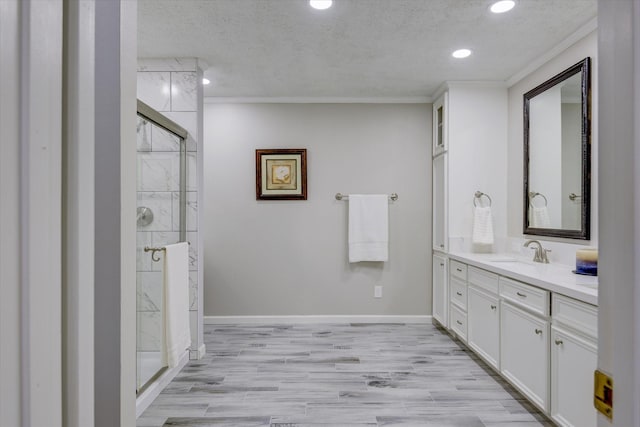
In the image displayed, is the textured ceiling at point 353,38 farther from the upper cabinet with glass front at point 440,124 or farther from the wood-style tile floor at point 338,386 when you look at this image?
the wood-style tile floor at point 338,386

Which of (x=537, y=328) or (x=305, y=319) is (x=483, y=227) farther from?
(x=305, y=319)

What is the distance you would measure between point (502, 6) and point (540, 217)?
1632 millimetres

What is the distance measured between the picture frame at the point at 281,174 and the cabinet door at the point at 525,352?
2299 mm

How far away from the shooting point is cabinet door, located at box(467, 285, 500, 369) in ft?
8.68

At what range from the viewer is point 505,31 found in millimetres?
2584

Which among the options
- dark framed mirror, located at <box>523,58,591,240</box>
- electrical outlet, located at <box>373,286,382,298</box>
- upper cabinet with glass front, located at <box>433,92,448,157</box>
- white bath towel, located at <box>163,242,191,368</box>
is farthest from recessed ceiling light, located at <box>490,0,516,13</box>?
electrical outlet, located at <box>373,286,382,298</box>

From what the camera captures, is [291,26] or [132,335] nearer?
[132,335]

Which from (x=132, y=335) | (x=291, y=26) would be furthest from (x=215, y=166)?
(x=132, y=335)

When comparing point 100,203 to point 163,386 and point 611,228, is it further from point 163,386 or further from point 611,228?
point 163,386

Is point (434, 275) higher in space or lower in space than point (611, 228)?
lower

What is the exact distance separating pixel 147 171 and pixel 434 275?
296 cm

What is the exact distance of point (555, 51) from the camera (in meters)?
2.80

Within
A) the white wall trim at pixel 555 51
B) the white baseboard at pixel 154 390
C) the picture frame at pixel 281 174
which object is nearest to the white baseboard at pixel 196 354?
the white baseboard at pixel 154 390

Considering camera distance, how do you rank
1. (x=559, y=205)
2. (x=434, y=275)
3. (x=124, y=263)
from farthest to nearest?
1. (x=434, y=275)
2. (x=559, y=205)
3. (x=124, y=263)
